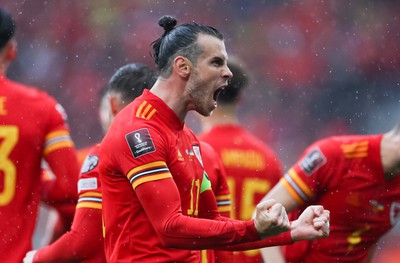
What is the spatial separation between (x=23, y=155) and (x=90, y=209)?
2.58 feet

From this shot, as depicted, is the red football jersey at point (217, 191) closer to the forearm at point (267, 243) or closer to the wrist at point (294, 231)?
the forearm at point (267, 243)

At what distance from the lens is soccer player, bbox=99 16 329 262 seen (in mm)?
3746

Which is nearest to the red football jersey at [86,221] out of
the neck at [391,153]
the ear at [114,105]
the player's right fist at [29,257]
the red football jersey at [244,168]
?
the player's right fist at [29,257]

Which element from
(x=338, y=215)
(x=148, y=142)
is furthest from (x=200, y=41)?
(x=338, y=215)

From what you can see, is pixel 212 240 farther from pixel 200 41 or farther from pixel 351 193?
pixel 351 193

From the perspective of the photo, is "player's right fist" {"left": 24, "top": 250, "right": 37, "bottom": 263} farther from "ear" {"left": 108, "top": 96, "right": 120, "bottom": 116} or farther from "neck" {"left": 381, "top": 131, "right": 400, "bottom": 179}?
"neck" {"left": 381, "top": 131, "right": 400, "bottom": 179}

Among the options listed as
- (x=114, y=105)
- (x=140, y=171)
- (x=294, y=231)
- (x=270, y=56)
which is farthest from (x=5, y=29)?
(x=270, y=56)

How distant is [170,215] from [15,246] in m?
1.80

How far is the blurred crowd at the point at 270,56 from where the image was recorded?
1416 cm

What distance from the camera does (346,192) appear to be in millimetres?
5285

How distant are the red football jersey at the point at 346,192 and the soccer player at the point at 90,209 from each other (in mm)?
987

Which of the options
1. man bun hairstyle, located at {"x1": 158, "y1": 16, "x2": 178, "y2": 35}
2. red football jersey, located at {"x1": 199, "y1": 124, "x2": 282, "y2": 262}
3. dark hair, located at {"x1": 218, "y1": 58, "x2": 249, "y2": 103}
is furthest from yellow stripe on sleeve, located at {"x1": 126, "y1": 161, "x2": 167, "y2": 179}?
dark hair, located at {"x1": 218, "y1": 58, "x2": 249, "y2": 103}

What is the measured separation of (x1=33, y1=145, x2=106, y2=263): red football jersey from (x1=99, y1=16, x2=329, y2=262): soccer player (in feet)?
1.99

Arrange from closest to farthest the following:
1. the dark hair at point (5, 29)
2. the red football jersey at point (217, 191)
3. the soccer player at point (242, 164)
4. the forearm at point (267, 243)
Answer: the forearm at point (267, 243) < the red football jersey at point (217, 191) < the dark hair at point (5, 29) < the soccer player at point (242, 164)
